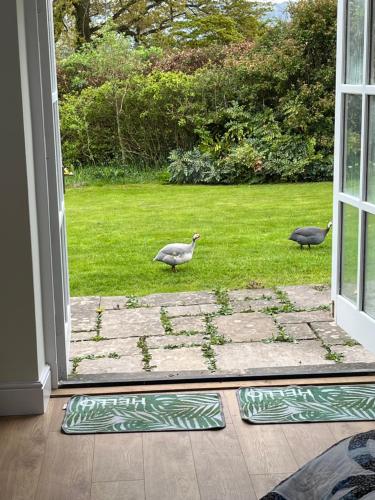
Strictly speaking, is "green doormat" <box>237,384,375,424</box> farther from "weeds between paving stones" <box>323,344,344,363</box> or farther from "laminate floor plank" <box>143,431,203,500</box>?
"weeds between paving stones" <box>323,344,344,363</box>

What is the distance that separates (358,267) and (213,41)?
340 inches

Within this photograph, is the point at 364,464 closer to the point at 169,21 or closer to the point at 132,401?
the point at 132,401

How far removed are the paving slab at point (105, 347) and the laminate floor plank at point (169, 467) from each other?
1167 millimetres

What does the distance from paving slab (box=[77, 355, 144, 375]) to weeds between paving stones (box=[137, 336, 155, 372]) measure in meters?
0.02

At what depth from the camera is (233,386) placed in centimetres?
331

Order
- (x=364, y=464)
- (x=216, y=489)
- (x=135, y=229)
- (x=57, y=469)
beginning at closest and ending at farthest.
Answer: (x=364, y=464) → (x=216, y=489) → (x=57, y=469) → (x=135, y=229)

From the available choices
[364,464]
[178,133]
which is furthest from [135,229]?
[364,464]

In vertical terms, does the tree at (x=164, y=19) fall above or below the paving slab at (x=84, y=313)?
above

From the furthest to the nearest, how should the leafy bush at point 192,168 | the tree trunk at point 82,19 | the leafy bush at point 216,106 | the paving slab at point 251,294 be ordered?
the tree trunk at point 82,19, the leafy bush at point 192,168, the leafy bush at point 216,106, the paving slab at point 251,294

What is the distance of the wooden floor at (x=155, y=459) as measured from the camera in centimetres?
245

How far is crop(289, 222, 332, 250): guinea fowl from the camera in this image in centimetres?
636

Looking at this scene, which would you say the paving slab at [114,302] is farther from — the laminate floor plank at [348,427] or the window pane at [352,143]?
the laminate floor plank at [348,427]

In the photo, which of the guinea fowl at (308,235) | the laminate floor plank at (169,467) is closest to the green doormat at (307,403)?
the laminate floor plank at (169,467)

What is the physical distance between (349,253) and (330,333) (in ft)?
1.99
